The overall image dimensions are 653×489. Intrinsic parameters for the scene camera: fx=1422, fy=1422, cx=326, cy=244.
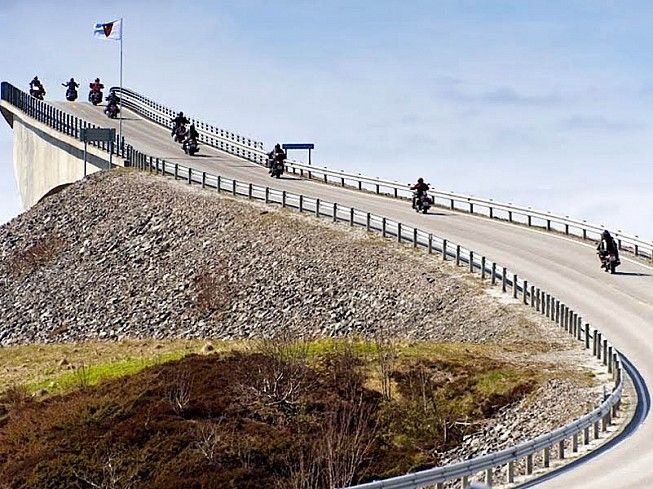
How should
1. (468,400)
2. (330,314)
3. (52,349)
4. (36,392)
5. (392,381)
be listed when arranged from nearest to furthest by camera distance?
(468,400)
(392,381)
(36,392)
(330,314)
(52,349)

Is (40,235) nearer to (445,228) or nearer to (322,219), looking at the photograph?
(322,219)

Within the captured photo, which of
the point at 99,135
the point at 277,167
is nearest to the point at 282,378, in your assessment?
the point at 277,167

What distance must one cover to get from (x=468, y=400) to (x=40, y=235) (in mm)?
38359

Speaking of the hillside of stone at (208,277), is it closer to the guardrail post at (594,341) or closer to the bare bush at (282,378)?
the guardrail post at (594,341)

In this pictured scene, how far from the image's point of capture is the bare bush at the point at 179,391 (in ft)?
117

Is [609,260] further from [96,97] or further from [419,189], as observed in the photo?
[96,97]

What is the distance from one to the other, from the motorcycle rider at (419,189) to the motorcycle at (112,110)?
119 ft

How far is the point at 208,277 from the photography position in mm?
58906

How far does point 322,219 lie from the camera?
6094 centimetres

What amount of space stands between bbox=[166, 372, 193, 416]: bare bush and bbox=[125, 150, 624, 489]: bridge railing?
10.6m

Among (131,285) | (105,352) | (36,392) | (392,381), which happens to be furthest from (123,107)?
(392,381)

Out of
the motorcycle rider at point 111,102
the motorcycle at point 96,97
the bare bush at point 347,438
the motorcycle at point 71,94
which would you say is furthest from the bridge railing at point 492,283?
the motorcycle at point 71,94

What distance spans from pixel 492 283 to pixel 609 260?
4235mm

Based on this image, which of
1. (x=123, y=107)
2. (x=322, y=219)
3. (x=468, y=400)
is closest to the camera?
(x=468, y=400)
